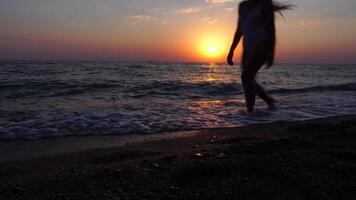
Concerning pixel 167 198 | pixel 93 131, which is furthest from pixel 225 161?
pixel 93 131

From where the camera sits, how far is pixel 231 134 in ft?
15.6

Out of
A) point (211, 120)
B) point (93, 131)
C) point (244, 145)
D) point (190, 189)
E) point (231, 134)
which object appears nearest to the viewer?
point (190, 189)

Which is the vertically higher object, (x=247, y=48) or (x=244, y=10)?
(x=244, y=10)

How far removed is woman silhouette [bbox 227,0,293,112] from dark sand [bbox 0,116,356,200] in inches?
73.6

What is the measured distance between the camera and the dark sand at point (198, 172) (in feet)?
7.25

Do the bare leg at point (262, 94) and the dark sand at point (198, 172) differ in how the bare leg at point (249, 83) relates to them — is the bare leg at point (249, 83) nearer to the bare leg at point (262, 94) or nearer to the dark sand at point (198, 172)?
the bare leg at point (262, 94)

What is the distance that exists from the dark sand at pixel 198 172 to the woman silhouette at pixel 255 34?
1.87 m

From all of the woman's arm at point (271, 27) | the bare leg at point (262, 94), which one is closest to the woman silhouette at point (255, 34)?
the woman's arm at point (271, 27)

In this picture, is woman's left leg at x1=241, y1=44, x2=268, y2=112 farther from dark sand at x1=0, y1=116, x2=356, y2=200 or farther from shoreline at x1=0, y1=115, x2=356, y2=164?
dark sand at x1=0, y1=116, x2=356, y2=200

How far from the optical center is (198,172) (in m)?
2.63

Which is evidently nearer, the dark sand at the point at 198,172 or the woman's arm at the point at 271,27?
the dark sand at the point at 198,172

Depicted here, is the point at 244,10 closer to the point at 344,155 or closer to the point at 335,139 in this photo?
the point at 335,139

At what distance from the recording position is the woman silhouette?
541 centimetres

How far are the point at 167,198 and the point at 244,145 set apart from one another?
150 cm
